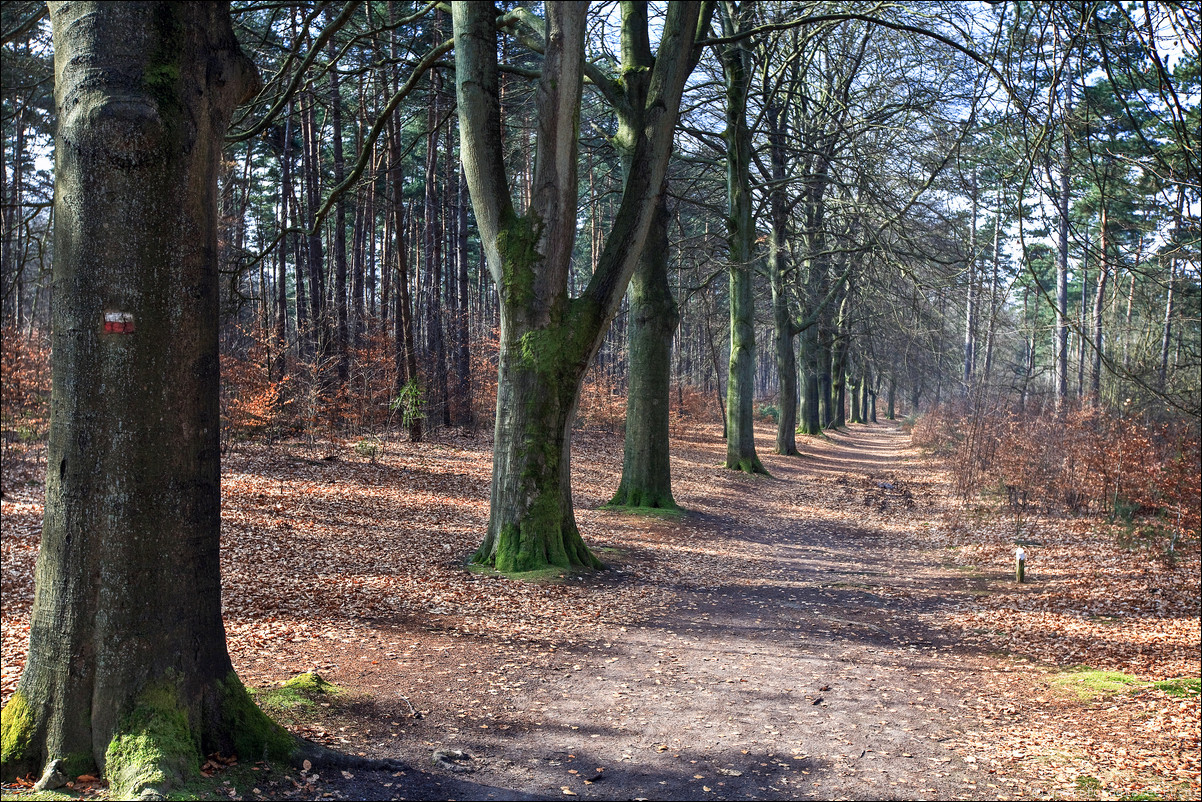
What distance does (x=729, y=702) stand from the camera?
5.38 m

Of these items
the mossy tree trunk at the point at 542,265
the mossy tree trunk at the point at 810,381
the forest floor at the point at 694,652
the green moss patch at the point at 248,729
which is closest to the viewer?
the green moss patch at the point at 248,729

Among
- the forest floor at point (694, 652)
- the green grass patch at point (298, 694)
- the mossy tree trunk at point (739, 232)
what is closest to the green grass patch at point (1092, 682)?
the forest floor at point (694, 652)

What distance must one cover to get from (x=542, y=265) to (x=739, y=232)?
32.6 feet

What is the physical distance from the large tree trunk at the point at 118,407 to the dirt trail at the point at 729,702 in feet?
3.57

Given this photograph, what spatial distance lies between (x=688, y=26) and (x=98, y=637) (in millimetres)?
8437

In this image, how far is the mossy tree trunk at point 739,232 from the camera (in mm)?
15797

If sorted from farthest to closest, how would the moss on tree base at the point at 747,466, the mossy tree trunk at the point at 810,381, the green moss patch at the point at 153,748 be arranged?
the mossy tree trunk at the point at 810,381
the moss on tree base at the point at 747,466
the green moss patch at the point at 153,748

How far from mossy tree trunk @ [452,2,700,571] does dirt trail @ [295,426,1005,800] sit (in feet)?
3.85

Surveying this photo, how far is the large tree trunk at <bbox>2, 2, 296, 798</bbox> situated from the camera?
310 centimetres

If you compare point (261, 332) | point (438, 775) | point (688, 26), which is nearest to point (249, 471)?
point (261, 332)

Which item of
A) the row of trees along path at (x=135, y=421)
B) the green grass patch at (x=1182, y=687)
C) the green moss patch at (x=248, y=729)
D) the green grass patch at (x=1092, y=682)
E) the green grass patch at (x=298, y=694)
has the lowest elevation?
the green grass patch at (x=1092, y=682)

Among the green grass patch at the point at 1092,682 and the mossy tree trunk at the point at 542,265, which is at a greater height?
the mossy tree trunk at the point at 542,265

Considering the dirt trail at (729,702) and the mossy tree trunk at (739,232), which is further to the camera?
the mossy tree trunk at (739,232)

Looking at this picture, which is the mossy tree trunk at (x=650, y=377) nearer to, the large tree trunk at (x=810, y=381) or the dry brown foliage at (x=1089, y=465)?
the dry brown foliage at (x=1089, y=465)
